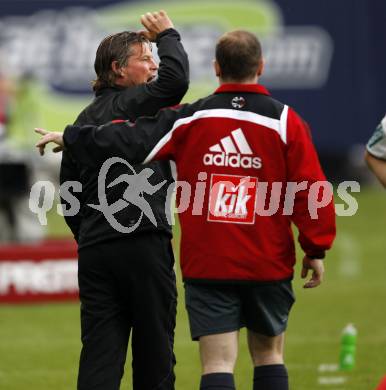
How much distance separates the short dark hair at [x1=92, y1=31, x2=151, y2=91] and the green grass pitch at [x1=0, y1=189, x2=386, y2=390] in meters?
2.91

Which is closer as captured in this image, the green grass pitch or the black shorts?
the black shorts

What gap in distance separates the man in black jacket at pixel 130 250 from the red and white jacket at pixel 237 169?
0.23 m

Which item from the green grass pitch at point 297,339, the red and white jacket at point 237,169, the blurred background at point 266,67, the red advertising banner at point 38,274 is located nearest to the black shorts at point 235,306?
the red and white jacket at point 237,169

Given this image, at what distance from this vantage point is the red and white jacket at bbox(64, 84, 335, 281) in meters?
5.74

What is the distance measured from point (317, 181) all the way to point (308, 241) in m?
0.28

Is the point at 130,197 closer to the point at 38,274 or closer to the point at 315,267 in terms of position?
the point at 315,267

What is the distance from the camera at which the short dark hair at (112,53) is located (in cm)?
605

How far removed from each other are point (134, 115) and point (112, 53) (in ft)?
1.08

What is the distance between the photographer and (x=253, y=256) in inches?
228

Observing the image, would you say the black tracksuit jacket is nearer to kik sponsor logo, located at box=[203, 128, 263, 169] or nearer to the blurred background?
kik sponsor logo, located at box=[203, 128, 263, 169]

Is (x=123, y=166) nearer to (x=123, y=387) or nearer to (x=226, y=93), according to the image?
(x=226, y=93)

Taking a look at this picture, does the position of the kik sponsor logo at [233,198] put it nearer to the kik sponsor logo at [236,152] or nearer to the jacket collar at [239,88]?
the kik sponsor logo at [236,152]

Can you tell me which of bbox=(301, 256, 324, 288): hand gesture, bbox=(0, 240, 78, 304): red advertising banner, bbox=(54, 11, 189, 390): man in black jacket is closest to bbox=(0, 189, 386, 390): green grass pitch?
bbox=(0, 240, 78, 304): red advertising banner

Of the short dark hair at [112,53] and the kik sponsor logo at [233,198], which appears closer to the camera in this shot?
the kik sponsor logo at [233,198]
